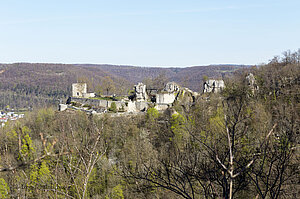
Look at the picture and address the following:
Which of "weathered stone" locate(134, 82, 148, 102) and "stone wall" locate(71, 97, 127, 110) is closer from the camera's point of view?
"stone wall" locate(71, 97, 127, 110)

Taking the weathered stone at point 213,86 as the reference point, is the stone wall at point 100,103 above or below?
below

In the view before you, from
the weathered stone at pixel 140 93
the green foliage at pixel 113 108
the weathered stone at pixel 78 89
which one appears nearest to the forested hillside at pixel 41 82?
the weathered stone at pixel 78 89

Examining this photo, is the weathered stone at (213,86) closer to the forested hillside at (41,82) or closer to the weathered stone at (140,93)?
the weathered stone at (140,93)

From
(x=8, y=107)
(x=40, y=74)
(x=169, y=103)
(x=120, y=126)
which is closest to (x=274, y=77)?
(x=169, y=103)

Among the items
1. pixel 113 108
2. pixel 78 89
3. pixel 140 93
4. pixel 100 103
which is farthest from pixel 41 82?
pixel 113 108

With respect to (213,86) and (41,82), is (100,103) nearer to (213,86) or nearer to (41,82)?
(213,86)

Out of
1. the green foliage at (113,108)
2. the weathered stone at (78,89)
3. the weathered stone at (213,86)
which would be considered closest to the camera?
the green foliage at (113,108)

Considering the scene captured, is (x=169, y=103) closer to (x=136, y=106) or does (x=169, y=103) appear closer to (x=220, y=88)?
(x=136, y=106)

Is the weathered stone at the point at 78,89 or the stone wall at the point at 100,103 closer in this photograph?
the stone wall at the point at 100,103

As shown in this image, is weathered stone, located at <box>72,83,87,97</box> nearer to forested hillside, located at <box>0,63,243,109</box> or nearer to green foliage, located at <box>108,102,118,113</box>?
green foliage, located at <box>108,102,118,113</box>

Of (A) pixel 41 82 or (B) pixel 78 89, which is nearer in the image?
(B) pixel 78 89

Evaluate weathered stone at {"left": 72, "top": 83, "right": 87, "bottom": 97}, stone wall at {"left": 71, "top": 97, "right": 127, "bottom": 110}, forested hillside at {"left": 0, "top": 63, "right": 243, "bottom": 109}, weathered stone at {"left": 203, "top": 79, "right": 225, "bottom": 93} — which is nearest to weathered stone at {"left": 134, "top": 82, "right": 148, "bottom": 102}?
stone wall at {"left": 71, "top": 97, "right": 127, "bottom": 110}

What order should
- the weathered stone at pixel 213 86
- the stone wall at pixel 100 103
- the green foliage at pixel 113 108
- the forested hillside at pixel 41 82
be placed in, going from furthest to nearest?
the forested hillside at pixel 41 82 < the weathered stone at pixel 213 86 < the stone wall at pixel 100 103 < the green foliage at pixel 113 108
